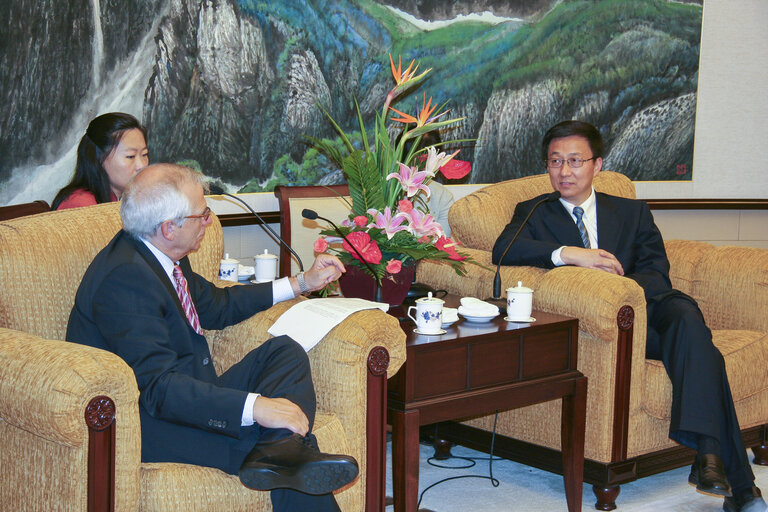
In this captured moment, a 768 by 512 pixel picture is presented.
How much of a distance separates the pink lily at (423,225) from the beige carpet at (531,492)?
105 centimetres

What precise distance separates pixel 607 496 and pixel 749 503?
49cm

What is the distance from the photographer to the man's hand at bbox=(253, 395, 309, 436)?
225 centimetres

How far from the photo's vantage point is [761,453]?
12.5 ft

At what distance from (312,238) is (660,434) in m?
1.93

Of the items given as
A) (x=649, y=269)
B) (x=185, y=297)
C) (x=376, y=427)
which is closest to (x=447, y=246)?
(x=376, y=427)

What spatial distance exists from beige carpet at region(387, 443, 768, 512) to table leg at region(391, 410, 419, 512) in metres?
0.52

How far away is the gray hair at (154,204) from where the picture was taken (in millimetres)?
2422

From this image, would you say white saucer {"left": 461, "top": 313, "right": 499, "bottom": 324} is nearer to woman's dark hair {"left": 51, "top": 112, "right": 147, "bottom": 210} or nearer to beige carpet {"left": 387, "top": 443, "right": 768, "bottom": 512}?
beige carpet {"left": 387, "top": 443, "right": 768, "bottom": 512}

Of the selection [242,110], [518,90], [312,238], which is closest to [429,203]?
[312,238]

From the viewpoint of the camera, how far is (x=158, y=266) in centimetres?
246

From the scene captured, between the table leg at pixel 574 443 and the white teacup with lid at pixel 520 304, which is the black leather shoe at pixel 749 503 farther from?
the white teacup with lid at pixel 520 304

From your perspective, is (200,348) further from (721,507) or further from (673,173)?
(673,173)

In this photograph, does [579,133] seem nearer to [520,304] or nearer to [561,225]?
[561,225]

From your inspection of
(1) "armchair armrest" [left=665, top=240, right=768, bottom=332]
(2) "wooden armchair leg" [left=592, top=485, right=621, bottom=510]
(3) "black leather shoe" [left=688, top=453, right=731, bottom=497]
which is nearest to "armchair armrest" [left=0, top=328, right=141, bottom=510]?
(2) "wooden armchair leg" [left=592, top=485, right=621, bottom=510]
